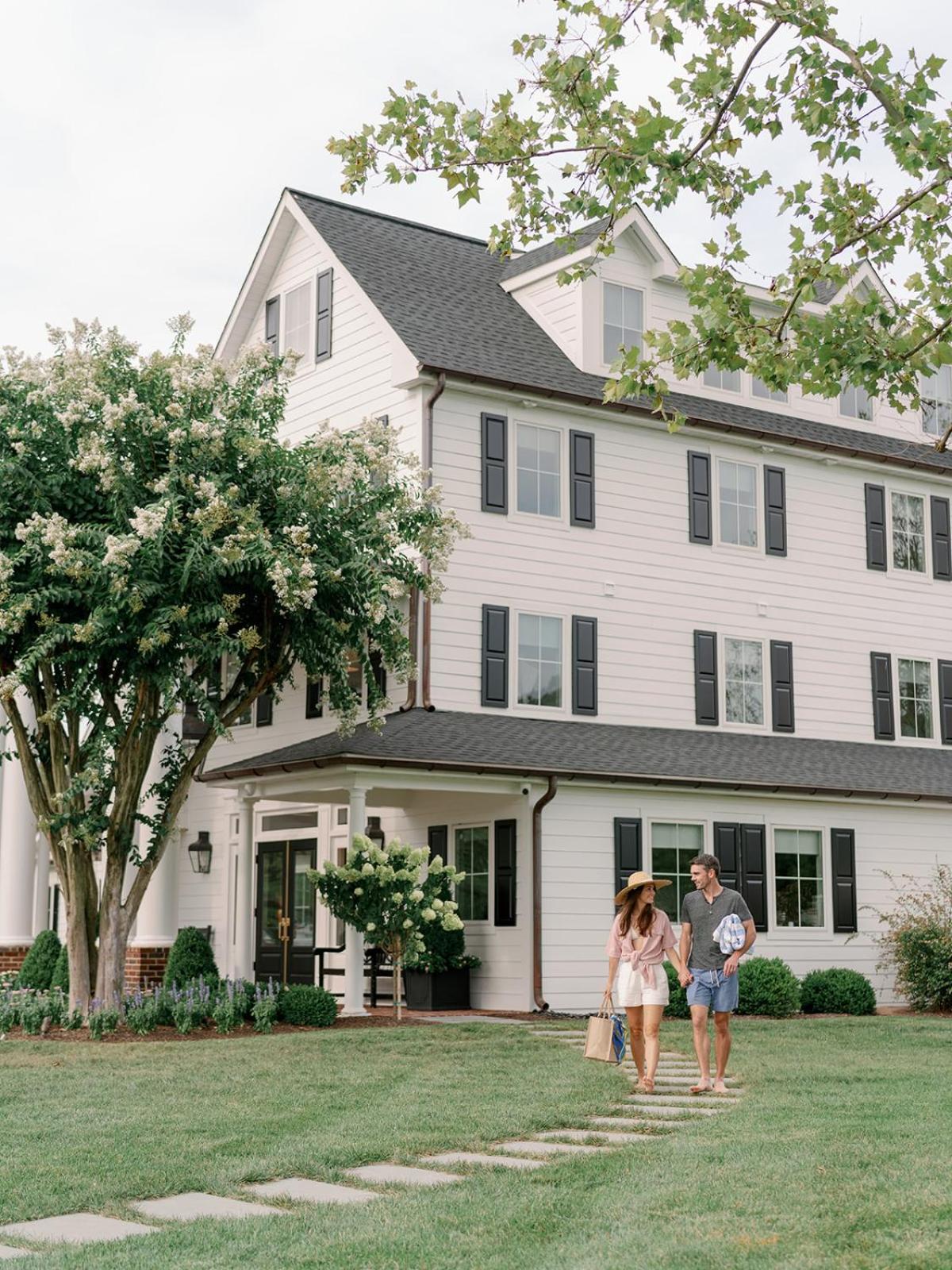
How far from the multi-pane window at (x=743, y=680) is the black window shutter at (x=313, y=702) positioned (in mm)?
5695

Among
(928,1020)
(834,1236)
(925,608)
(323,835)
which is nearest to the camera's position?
(834,1236)

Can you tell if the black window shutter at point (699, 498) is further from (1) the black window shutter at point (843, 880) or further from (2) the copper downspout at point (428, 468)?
(1) the black window shutter at point (843, 880)

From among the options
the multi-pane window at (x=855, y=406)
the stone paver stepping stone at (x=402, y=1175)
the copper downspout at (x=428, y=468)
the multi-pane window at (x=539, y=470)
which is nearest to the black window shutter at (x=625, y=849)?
the copper downspout at (x=428, y=468)

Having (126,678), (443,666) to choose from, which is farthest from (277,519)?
(443,666)

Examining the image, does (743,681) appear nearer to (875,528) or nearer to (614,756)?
(614,756)

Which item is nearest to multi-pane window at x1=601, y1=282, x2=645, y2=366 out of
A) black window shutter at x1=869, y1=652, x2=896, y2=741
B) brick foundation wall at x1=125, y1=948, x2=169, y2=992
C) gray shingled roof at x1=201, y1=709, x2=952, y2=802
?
gray shingled roof at x1=201, y1=709, x2=952, y2=802

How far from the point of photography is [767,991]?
1894cm

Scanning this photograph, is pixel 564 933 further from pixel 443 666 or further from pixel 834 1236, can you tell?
pixel 834 1236

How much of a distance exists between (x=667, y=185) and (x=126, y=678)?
8504 millimetres

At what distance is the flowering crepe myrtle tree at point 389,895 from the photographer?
666 inches

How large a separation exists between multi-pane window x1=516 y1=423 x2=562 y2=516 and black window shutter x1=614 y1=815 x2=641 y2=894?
14.0ft

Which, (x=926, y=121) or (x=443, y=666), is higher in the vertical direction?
(x=926, y=121)

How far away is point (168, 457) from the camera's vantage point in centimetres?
1599

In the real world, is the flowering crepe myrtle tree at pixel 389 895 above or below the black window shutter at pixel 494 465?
below
